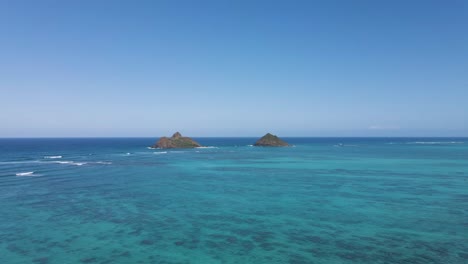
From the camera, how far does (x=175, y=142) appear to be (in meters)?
164

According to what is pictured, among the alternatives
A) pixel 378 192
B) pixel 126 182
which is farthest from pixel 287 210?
pixel 126 182

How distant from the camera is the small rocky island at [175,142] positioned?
161 metres

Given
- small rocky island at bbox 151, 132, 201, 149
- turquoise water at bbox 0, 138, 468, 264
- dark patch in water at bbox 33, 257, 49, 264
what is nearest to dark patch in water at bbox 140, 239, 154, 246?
turquoise water at bbox 0, 138, 468, 264

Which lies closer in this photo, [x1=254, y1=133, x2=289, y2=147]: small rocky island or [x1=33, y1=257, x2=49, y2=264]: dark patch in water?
[x1=33, y1=257, x2=49, y2=264]: dark patch in water

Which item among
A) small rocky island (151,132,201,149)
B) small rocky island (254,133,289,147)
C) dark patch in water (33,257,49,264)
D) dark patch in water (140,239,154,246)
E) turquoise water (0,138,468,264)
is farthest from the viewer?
small rocky island (254,133,289,147)

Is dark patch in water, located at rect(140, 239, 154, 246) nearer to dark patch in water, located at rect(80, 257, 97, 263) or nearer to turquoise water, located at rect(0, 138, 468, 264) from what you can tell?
turquoise water, located at rect(0, 138, 468, 264)

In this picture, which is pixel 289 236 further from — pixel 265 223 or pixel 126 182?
pixel 126 182

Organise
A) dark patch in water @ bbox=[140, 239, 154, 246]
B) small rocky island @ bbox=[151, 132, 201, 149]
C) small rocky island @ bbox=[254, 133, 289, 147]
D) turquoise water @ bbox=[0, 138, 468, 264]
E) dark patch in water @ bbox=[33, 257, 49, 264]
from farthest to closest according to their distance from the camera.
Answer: small rocky island @ bbox=[254, 133, 289, 147]
small rocky island @ bbox=[151, 132, 201, 149]
dark patch in water @ bbox=[140, 239, 154, 246]
turquoise water @ bbox=[0, 138, 468, 264]
dark patch in water @ bbox=[33, 257, 49, 264]

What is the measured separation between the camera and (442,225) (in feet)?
89.9

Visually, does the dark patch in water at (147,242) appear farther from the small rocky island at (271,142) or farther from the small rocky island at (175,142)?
the small rocky island at (271,142)

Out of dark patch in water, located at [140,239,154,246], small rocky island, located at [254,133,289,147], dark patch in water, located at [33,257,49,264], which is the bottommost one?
dark patch in water, located at [33,257,49,264]

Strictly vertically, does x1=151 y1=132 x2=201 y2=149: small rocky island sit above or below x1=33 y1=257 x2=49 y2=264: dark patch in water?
above

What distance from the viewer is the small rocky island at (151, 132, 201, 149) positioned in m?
161

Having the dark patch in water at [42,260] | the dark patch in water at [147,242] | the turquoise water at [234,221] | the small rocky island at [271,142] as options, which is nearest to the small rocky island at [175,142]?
the small rocky island at [271,142]
